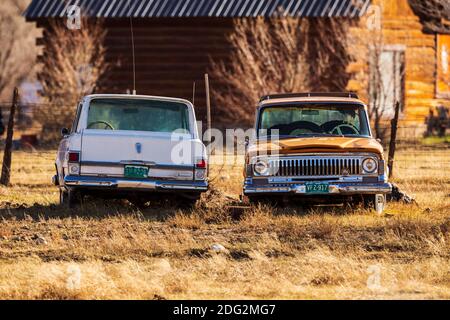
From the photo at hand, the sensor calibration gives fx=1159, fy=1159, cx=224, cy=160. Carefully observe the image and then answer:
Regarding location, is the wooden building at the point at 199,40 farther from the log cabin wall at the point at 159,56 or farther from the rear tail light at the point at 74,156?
the rear tail light at the point at 74,156

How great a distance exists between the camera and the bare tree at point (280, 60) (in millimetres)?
27578

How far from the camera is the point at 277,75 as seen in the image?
90.4ft

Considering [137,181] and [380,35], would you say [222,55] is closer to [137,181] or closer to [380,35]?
[380,35]

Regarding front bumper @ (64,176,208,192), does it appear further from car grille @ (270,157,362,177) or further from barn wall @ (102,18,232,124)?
barn wall @ (102,18,232,124)

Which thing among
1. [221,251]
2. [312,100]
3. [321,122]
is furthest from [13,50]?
[221,251]

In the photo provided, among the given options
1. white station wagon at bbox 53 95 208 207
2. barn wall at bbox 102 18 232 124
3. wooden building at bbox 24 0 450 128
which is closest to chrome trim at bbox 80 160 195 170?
white station wagon at bbox 53 95 208 207

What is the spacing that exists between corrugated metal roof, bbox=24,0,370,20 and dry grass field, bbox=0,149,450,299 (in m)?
12.4

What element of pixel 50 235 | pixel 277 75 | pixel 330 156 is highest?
pixel 277 75

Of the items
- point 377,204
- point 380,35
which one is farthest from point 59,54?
point 377,204

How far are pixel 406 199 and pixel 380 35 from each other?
1357cm

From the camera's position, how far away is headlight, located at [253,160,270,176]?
541 inches

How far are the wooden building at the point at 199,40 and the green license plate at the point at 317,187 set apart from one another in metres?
15.0

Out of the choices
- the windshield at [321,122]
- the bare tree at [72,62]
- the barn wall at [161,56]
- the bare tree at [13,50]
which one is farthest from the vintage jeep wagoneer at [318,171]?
the bare tree at [13,50]

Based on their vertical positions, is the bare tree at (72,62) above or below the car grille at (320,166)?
above
